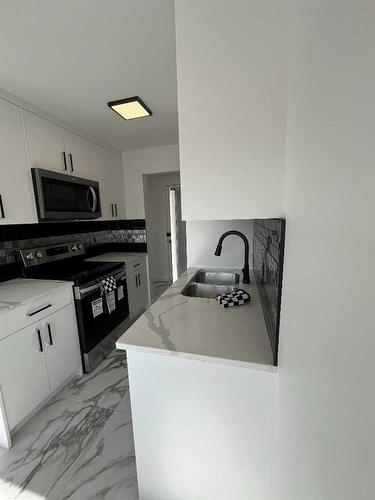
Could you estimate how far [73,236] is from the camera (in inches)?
105

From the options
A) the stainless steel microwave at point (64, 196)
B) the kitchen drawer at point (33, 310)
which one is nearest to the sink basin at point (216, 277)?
the kitchen drawer at point (33, 310)

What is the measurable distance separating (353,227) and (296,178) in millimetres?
327

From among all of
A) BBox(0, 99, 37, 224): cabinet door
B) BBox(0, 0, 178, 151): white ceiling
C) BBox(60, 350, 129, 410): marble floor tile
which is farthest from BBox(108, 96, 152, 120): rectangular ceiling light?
BBox(60, 350, 129, 410): marble floor tile

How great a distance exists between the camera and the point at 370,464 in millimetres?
216

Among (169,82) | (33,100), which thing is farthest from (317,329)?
(33,100)

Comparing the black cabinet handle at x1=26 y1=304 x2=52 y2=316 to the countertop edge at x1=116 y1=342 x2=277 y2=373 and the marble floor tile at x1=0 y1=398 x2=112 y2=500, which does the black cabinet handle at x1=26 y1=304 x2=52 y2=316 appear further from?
the countertop edge at x1=116 y1=342 x2=277 y2=373

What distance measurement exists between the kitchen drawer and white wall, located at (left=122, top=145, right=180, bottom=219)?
5.55ft

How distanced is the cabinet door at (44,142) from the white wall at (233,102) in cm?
160

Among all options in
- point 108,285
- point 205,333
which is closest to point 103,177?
point 108,285

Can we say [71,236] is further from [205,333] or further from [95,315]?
[205,333]

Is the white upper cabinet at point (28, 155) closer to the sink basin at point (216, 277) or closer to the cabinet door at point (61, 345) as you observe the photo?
→ the cabinet door at point (61, 345)

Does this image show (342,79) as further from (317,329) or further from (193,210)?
(193,210)

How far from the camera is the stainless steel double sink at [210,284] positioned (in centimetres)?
152

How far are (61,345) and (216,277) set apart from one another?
137cm
